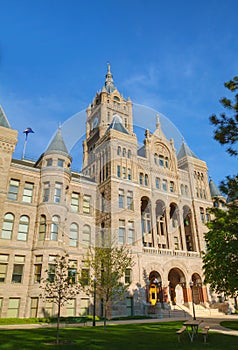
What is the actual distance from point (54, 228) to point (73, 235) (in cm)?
355

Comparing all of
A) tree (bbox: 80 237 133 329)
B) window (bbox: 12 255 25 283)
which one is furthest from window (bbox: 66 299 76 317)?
window (bbox: 12 255 25 283)

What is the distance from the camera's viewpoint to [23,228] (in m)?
30.0

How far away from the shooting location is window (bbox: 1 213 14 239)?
94.3 feet

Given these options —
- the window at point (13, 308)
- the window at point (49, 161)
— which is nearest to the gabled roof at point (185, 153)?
the window at point (49, 161)

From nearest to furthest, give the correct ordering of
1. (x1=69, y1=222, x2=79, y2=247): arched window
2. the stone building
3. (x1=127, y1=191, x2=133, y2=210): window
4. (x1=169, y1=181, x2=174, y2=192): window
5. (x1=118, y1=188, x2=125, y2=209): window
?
the stone building
(x1=69, y1=222, x2=79, y2=247): arched window
(x1=118, y1=188, x2=125, y2=209): window
(x1=127, y1=191, x2=133, y2=210): window
(x1=169, y1=181, x2=174, y2=192): window

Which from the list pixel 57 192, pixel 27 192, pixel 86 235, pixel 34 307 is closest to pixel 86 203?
pixel 86 235

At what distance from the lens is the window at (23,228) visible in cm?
2955

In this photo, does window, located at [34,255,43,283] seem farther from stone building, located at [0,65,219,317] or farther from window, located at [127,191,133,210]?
window, located at [127,191,133,210]

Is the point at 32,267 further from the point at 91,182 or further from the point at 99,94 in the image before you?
the point at 99,94

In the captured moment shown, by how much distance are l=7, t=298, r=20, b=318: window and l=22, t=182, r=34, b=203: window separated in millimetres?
10655

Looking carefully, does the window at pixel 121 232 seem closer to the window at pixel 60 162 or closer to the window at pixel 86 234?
the window at pixel 86 234

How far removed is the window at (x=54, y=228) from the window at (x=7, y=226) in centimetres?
437

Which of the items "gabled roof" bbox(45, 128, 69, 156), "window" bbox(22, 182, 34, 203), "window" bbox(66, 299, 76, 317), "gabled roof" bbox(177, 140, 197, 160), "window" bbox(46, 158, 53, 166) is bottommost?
"window" bbox(66, 299, 76, 317)

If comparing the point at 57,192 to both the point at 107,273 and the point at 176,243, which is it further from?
the point at 176,243
